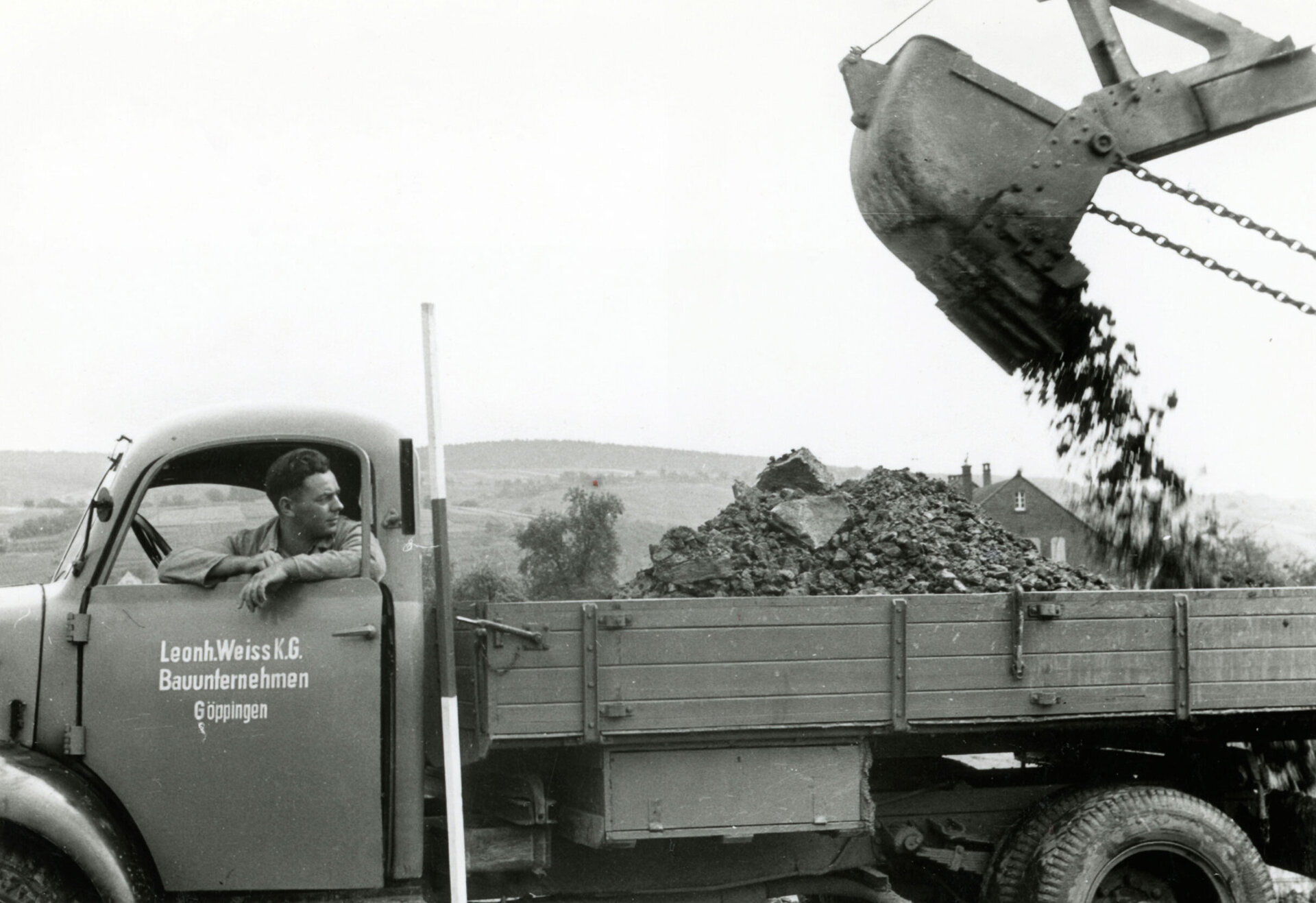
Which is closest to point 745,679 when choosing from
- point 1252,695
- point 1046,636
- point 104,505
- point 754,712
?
point 754,712

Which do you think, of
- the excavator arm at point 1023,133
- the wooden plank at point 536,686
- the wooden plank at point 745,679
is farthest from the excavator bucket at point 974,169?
A: the wooden plank at point 536,686

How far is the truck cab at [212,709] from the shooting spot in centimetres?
392

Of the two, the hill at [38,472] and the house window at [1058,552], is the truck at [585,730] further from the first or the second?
the hill at [38,472]

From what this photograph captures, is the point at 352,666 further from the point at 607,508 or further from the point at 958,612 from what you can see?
the point at 607,508

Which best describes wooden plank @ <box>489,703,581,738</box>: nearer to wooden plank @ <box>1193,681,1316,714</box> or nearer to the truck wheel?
the truck wheel

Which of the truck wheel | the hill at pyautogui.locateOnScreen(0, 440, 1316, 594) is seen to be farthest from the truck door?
the hill at pyautogui.locateOnScreen(0, 440, 1316, 594)

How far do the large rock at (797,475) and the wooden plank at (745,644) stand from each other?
2.36 meters

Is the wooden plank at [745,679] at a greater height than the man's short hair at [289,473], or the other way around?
the man's short hair at [289,473]

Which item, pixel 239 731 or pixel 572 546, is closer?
pixel 239 731

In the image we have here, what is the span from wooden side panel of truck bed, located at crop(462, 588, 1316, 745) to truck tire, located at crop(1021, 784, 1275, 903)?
16.0 inches

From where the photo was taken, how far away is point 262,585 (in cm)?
396

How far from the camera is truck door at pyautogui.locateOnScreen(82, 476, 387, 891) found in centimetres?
393

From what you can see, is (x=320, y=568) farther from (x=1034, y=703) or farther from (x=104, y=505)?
(x=1034, y=703)

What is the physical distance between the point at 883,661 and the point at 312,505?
1935 millimetres
